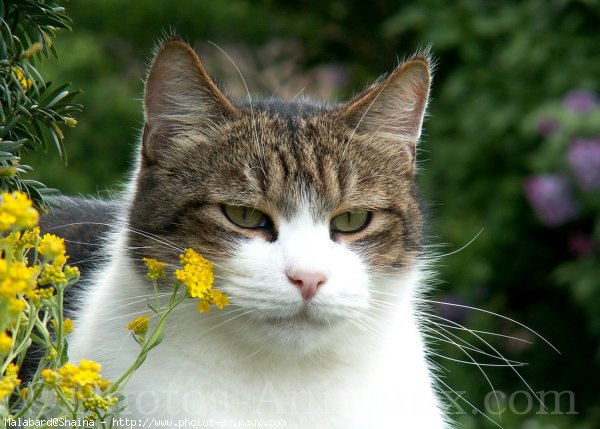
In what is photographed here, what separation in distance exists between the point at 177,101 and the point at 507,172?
2732 millimetres

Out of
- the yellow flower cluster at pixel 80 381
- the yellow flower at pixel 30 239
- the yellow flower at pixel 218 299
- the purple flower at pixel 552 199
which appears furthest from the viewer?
the purple flower at pixel 552 199

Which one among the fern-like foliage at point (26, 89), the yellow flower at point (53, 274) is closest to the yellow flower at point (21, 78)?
the fern-like foliage at point (26, 89)

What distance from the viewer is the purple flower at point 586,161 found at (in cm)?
414

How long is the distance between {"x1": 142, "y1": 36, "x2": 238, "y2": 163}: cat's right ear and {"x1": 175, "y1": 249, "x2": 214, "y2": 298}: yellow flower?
1.92ft

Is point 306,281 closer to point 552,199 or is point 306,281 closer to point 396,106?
point 396,106

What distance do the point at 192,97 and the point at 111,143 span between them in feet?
9.95

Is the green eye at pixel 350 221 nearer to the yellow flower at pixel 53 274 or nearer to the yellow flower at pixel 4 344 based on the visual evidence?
the yellow flower at pixel 53 274

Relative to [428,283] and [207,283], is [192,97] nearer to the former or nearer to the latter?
[207,283]

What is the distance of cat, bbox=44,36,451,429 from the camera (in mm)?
2059

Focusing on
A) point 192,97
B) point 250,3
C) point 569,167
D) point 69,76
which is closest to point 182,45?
point 192,97

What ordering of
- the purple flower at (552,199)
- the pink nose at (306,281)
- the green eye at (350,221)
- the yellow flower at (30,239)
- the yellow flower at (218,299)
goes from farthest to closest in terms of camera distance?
the purple flower at (552,199) < the green eye at (350,221) < the pink nose at (306,281) < the yellow flower at (218,299) < the yellow flower at (30,239)

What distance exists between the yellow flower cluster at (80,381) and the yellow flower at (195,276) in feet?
0.74

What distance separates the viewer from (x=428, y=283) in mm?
2650

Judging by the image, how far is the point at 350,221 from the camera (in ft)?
7.34
